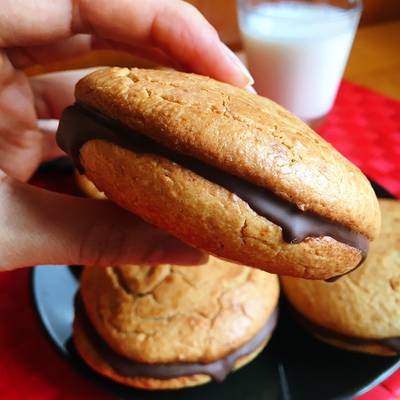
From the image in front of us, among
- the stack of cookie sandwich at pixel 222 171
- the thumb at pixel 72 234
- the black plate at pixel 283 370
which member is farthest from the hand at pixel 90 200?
the black plate at pixel 283 370

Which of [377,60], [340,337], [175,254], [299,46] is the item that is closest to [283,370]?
[340,337]

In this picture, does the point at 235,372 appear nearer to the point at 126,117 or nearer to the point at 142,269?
the point at 142,269

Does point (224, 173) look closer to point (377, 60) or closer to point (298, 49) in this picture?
point (298, 49)

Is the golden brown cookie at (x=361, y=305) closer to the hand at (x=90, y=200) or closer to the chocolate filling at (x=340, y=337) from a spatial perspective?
the chocolate filling at (x=340, y=337)

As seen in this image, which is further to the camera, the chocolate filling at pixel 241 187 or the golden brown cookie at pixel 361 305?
the golden brown cookie at pixel 361 305

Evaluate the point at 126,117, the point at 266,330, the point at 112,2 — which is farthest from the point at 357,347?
the point at 112,2

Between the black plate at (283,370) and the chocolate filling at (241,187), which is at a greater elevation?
the chocolate filling at (241,187)

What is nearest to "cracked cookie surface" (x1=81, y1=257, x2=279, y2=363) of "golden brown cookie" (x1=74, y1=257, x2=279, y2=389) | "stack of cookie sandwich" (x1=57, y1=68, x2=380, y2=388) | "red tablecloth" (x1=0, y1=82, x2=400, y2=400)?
"golden brown cookie" (x1=74, y1=257, x2=279, y2=389)
